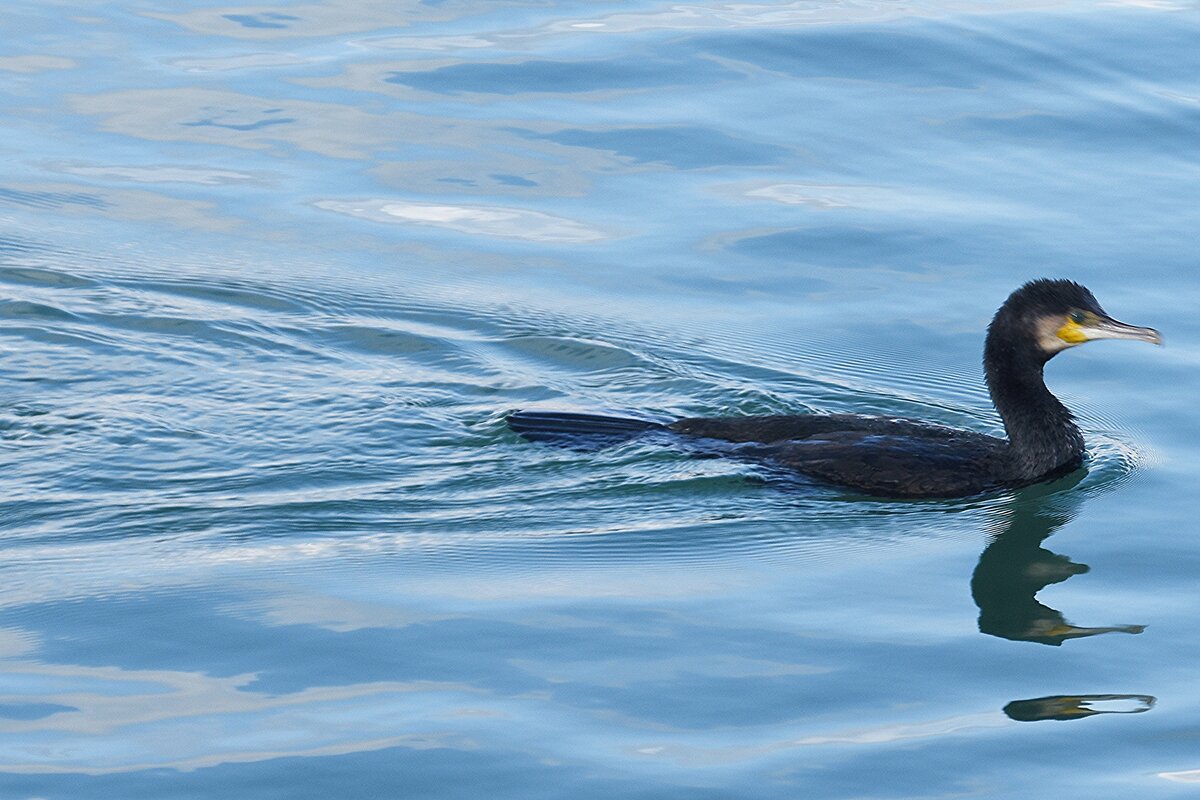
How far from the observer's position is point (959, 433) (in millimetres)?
9391

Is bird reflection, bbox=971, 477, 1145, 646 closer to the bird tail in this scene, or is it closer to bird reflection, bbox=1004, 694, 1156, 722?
bird reflection, bbox=1004, 694, 1156, 722

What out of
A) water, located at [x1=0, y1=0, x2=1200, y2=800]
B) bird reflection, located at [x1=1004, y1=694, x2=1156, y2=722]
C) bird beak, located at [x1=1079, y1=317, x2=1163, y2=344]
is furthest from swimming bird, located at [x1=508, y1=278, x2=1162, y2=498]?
bird reflection, located at [x1=1004, y1=694, x2=1156, y2=722]

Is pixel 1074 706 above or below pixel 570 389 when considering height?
below

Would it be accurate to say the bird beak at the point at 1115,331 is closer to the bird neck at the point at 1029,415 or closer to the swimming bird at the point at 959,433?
the swimming bird at the point at 959,433

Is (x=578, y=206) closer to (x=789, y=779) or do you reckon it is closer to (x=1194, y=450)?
(x=1194, y=450)

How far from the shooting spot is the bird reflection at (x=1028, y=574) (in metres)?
7.54

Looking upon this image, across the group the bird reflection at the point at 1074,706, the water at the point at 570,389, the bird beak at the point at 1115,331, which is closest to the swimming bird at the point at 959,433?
the bird beak at the point at 1115,331

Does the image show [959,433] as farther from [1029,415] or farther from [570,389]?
[570,389]

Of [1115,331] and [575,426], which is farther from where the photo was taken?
[575,426]

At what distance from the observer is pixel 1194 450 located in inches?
376

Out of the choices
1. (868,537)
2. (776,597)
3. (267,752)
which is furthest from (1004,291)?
(267,752)

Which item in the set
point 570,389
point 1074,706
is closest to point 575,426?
point 570,389

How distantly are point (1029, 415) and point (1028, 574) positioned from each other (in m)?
1.20

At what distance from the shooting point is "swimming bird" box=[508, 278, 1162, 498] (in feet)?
29.5
